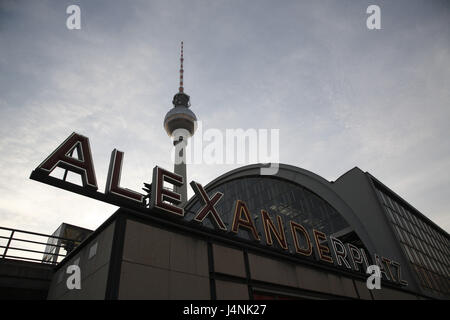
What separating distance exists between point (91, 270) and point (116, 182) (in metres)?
3.55

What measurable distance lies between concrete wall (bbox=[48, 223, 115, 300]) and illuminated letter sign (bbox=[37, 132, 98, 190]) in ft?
7.34

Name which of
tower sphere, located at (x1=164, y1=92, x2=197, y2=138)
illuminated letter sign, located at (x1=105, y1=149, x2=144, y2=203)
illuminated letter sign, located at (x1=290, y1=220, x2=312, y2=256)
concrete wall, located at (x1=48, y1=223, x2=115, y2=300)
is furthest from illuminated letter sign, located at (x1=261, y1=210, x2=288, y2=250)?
tower sphere, located at (x1=164, y1=92, x2=197, y2=138)

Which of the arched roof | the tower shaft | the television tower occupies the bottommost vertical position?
the arched roof

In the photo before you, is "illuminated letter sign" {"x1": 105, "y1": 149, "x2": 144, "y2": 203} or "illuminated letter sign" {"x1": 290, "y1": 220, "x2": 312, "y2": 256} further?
"illuminated letter sign" {"x1": 290, "y1": 220, "x2": 312, "y2": 256}

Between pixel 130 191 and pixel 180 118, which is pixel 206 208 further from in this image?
pixel 180 118

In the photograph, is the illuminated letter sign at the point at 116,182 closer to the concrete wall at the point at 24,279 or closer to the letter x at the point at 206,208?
the letter x at the point at 206,208

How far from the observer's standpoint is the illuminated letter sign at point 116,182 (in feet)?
41.4

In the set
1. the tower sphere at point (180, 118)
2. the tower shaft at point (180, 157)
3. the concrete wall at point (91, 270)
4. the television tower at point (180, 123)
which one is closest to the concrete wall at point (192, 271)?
the concrete wall at point (91, 270)

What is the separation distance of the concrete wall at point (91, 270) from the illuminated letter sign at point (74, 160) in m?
2.24

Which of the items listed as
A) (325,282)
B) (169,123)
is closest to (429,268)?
(325,282)

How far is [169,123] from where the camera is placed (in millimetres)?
93750

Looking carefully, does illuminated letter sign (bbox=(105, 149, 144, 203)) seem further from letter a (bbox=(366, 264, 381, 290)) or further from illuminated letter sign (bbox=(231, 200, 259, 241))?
letter a (bbox=(366, 264, 381, 290))

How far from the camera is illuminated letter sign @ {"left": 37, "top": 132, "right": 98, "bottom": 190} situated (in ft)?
37.8
